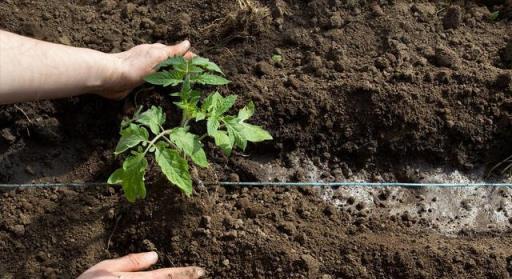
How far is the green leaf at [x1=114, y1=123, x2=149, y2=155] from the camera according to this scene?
214 centimetres

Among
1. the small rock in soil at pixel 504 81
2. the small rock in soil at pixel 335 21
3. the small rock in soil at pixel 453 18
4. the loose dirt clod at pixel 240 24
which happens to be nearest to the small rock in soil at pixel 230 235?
the loose dirt clod at pixel 240 24

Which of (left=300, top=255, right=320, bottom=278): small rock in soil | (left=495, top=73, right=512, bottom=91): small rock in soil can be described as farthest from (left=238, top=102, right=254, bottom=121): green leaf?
(left=495, top=73, right=512, bottom=91): small rock in soil

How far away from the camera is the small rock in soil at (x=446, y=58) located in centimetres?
276

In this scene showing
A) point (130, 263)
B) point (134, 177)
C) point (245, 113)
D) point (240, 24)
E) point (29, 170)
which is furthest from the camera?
point (240, 24)

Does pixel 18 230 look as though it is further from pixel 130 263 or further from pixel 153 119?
pixel 153 119

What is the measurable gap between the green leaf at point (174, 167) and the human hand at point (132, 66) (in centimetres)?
46

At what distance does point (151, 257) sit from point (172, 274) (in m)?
0.13

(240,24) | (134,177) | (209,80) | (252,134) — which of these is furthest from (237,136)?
(240,24)

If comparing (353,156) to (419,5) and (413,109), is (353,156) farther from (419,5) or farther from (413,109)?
(419,5)

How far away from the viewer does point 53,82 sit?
2262mm

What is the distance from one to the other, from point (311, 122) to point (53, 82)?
107cm

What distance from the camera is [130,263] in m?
2.20

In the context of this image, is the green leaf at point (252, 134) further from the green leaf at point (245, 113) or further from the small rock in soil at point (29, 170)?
the small rock in soil at point (29, 170)

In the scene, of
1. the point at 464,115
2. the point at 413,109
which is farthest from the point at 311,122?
the point at 464,115
